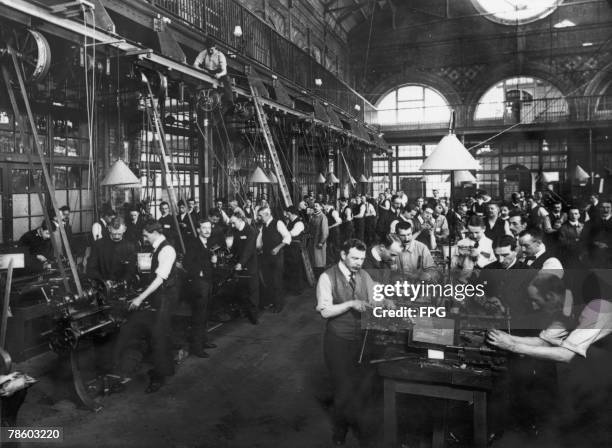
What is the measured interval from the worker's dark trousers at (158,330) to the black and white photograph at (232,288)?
22mm

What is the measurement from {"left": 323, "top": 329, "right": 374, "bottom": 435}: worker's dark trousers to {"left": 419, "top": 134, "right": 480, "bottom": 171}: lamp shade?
189 cm

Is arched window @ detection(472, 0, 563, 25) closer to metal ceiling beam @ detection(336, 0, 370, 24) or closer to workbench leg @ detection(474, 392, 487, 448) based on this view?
metal ceiling beam @ detection(336, 0, 370, 24)

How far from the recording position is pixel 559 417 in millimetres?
4062

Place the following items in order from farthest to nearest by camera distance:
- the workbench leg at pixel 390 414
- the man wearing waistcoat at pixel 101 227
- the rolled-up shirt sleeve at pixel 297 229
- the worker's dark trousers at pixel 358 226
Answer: the worker's dark trousers at pixel 358 226 → the rolled-up shirt sleeve at pixel 297 229 → the man wearing waistcoat at pixel 101 227 → the workbench leg at pixel 390 414

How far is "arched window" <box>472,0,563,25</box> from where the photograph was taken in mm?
21906

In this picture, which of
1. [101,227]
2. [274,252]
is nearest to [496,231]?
[274,252]

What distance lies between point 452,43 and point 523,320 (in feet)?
72.5

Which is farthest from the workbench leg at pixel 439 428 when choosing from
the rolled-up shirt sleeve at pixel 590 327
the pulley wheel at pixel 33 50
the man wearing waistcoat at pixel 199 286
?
the pulley wheel at pixel 33 50

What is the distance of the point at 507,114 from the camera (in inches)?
853

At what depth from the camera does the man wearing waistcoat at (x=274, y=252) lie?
7725 mm

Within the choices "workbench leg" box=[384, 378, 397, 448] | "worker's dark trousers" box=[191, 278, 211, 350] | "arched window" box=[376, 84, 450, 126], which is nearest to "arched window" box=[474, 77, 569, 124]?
"arched window" box=[376, 84, 450, 126]

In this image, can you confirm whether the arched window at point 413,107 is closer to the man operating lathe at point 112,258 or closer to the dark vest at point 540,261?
the dark vest at point 540,261

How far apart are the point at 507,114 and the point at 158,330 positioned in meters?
20.7

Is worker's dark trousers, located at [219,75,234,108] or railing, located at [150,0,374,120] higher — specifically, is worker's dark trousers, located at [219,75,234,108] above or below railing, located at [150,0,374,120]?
below
